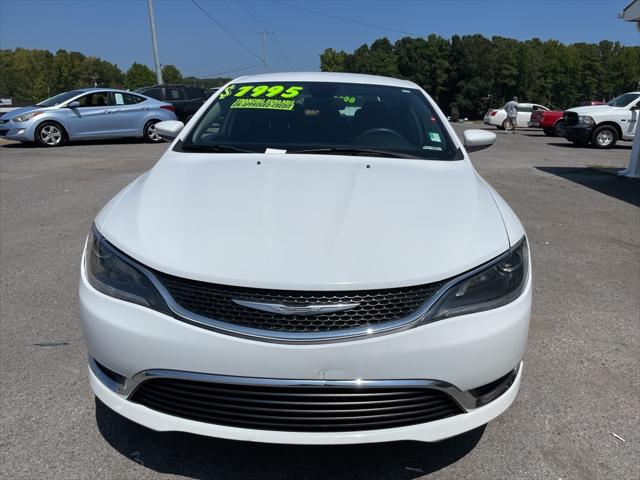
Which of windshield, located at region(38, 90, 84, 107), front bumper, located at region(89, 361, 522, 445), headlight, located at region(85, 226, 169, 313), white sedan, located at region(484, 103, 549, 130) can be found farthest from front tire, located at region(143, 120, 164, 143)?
white sedan, located at region(484, 103, 549, 130)

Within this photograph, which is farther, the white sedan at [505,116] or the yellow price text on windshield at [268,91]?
the white sedan at [505,116]

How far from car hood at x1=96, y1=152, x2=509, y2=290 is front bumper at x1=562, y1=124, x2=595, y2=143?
15.4 metres

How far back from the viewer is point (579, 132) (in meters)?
16.1

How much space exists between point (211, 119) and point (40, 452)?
83.1 inches

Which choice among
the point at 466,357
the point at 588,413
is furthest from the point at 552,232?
the point at 466,357

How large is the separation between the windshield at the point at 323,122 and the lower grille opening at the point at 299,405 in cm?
155

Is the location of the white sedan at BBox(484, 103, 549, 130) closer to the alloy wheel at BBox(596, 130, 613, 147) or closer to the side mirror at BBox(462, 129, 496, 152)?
the alloy wheel at BBox(596, 130, 613, 147)

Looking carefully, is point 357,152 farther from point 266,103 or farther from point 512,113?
point 512,113

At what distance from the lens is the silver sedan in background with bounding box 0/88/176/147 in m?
12.7

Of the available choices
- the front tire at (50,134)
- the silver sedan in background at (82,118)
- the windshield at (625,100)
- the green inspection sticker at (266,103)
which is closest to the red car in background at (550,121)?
the windshield at (625,100)

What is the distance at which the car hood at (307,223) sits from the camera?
5.95 feet

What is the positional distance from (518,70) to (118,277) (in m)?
91.9

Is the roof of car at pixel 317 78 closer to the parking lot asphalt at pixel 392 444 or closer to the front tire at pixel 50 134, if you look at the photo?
the parking lot asphalt at pixel 392 444

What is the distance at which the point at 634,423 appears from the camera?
2430mm
